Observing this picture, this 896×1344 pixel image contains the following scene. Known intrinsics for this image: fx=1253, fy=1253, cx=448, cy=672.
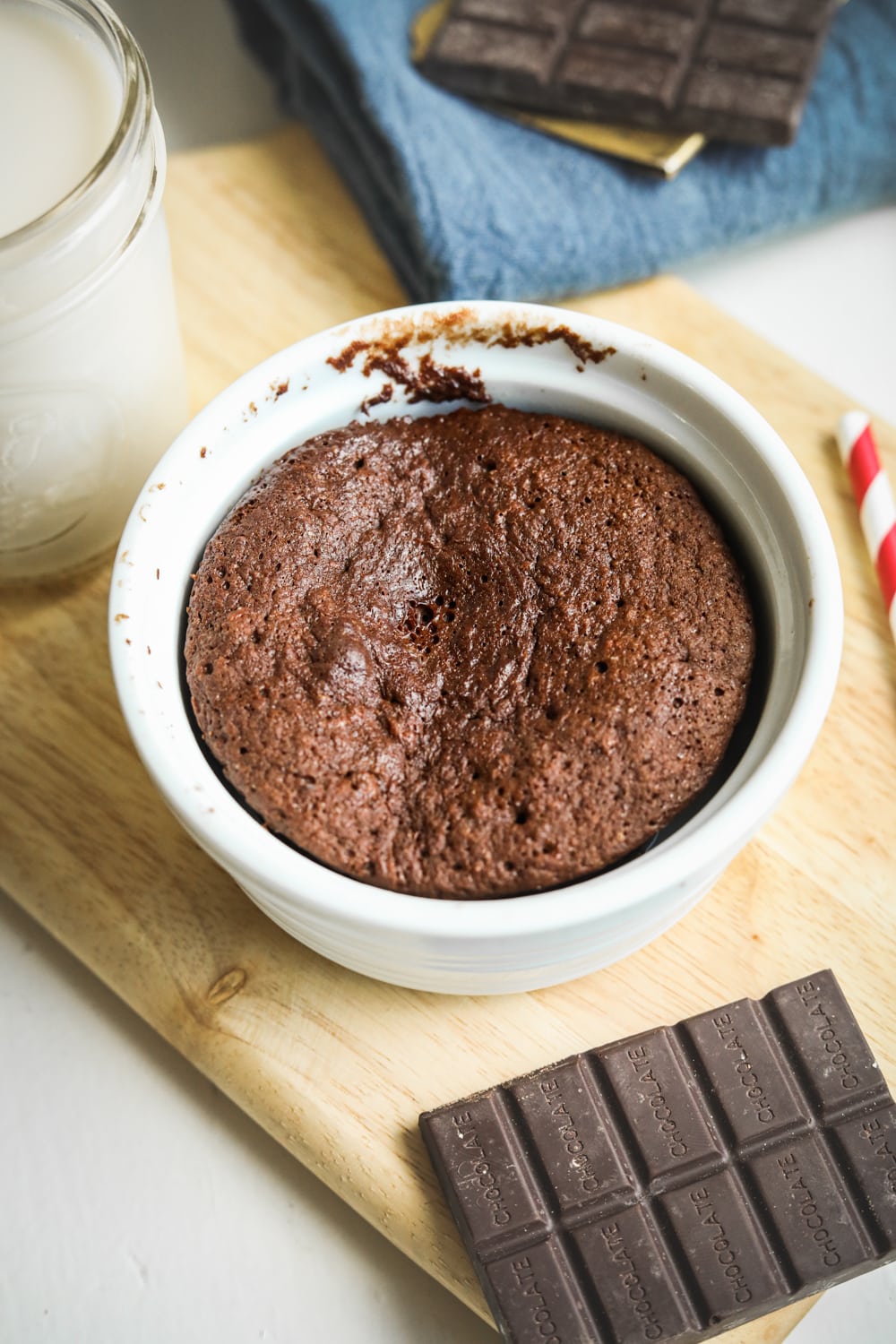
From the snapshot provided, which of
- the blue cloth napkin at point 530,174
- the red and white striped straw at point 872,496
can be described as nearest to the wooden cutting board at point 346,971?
the red and white striped straw at point 872,496

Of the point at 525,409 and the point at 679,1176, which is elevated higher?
the point at 525,409

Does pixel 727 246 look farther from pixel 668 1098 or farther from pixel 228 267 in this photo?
pixel 668 1098

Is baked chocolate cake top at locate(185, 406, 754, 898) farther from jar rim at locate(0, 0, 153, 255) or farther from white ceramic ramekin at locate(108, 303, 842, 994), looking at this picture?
jar rim at locate(0, 0, 153, 255)

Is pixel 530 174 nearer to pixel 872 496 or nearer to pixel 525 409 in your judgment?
pixel 525 409

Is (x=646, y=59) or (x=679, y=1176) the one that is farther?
(x=646, y=59)

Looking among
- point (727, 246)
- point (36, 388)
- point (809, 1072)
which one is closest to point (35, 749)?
point (36, 388)

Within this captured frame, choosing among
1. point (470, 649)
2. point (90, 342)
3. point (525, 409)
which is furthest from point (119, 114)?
point (470, 649)

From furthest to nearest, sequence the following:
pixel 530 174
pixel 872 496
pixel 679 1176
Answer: pixel 530 174 < pixel 872 496 < pixel 679 1176

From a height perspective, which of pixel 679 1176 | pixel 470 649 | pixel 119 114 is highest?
pixel 119 114
